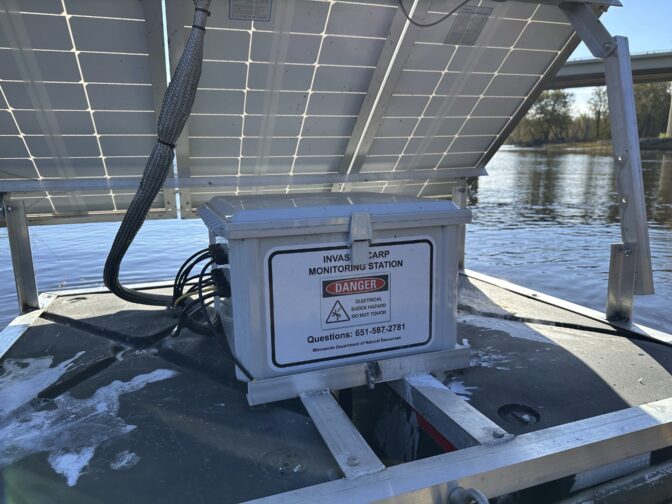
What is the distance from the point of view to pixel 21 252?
395 cm

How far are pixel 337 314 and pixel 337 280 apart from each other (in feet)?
0.56

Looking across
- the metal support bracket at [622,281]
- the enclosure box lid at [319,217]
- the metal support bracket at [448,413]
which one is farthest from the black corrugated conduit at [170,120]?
the metal support bracket at [622,281]

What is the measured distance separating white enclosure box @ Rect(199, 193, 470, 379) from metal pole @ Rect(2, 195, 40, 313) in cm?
231

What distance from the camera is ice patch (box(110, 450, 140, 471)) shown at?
189cm

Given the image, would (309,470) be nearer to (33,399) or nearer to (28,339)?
(33,399)

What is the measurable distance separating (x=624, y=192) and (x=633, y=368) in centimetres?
125

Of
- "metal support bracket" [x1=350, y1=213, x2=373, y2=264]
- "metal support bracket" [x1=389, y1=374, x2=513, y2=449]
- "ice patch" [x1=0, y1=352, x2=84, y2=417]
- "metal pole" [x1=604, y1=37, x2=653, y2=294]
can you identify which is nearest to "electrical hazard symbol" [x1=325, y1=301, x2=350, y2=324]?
"metal support bracket" [x1=350, y1=213, x2=373, y2=264]

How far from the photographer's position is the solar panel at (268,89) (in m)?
3.05

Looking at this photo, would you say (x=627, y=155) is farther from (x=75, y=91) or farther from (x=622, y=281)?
(x=75, y=91)

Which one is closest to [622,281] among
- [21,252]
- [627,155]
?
[627,155]

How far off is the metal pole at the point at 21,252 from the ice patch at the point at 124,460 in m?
2.61

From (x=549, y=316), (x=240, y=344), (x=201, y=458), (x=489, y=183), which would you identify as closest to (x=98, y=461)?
(x=201, y=458)

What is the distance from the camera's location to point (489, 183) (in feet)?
84.5

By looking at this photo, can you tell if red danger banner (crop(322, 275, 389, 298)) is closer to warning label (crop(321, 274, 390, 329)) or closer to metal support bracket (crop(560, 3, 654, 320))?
warning label (crop(321, 274, 390, 329))
